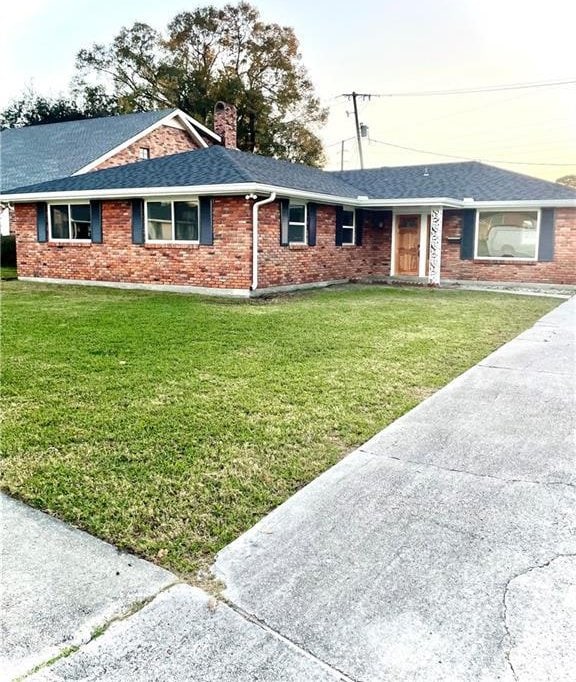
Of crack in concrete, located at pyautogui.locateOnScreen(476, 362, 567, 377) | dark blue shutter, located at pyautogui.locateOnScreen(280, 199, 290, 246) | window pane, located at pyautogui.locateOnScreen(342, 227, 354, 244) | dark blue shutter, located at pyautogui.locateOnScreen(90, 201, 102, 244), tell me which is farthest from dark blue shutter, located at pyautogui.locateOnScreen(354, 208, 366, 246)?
crack in concrete, located at pyautogui.locateOnScreen(476, 362, 567, 377)

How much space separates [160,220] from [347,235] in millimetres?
5915

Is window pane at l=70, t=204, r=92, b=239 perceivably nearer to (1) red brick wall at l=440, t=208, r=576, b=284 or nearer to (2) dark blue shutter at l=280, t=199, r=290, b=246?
(2) dark blue shutter at l=280, t=199, r=290, b=246

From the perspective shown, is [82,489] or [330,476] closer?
[82,489]

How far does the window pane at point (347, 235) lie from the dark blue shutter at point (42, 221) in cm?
851

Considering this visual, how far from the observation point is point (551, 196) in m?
16.8

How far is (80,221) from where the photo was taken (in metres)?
16.2

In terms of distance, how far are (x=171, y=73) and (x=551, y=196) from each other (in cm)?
2536

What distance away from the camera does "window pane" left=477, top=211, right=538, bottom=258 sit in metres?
17.4

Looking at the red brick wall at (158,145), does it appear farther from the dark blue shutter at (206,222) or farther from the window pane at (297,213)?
the window pane at (297,213)

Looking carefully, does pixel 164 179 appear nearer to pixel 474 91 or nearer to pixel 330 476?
pixel 330 476

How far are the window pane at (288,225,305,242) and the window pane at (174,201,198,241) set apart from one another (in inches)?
94.9

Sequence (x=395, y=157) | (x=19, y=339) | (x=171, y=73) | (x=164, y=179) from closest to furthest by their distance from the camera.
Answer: (x=19, y=339)
(x=164, y=179)
(x=171, y=73)
(x=395, y=157)

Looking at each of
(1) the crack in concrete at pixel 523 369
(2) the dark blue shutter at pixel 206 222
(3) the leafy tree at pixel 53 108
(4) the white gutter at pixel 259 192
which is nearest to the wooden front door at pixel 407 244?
(4) the white gutter at pixel 259 192

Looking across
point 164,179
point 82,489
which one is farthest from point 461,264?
point 82,489
